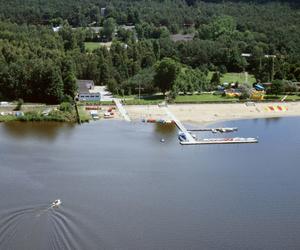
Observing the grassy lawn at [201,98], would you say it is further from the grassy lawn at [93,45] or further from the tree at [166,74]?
the grassy lawn at [93,45]

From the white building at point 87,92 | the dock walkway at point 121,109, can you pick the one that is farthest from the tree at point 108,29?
the dock walkway at point 121,109

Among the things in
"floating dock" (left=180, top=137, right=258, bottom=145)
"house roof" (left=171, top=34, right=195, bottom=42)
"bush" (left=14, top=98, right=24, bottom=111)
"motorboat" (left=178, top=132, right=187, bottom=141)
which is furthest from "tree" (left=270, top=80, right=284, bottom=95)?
"house roof" (left=171, top=34, right=195, bottom=42)

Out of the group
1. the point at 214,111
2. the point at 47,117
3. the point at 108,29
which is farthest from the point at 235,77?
the point at 47,117

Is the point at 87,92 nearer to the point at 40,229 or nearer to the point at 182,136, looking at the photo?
the point at 182,136

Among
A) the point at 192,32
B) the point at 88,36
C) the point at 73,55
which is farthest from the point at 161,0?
the point at 73,55

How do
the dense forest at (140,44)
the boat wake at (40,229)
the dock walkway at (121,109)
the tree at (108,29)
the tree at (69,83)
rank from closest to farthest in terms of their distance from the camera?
the boat wake at (40,229) → the dock walkway at (121,109) → the tree at (69,83) → the dense forest at (140,44) → the tree at (108,29)

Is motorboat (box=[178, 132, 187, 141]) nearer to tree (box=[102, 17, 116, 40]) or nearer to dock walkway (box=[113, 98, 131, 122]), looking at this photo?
dock walkway (box=[113, 98, 131, 122])
